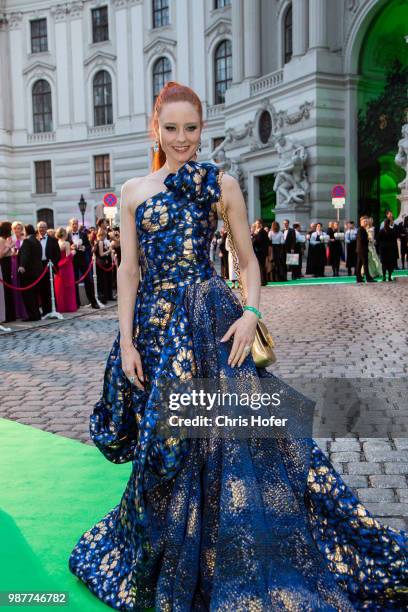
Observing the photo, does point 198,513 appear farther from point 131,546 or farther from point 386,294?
point 386,294

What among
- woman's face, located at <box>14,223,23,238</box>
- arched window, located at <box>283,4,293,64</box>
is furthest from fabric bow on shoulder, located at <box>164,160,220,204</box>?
arched window, located at <box>283,4,293,64</box>

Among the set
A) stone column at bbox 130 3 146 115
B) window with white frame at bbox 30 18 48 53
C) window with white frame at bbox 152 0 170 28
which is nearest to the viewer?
window with white frame at bbox 152 0 170 28

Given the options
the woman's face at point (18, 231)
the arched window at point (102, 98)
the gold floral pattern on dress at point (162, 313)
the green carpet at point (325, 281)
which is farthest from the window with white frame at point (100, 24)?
the gold floral pattern on dress at point (162, 313)

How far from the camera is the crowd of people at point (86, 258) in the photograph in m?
12.5

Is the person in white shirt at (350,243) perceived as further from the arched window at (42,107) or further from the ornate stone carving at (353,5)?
the arched window at (42,107)

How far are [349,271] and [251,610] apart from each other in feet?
69.3

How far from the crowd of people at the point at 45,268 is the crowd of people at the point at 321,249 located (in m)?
3.16

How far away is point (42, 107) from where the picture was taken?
43.4 m

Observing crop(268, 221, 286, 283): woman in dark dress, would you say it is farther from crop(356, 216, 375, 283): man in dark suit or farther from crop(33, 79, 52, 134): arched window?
crop(33, 79, 52, 134): arched window

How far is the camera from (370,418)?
17.1 feet

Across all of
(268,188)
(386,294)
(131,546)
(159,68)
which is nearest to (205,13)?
(159,68)

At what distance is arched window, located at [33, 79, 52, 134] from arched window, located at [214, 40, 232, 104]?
40.3 feet

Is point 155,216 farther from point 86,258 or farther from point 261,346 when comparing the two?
point 86,258

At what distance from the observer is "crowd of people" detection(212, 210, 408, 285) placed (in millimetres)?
18391
